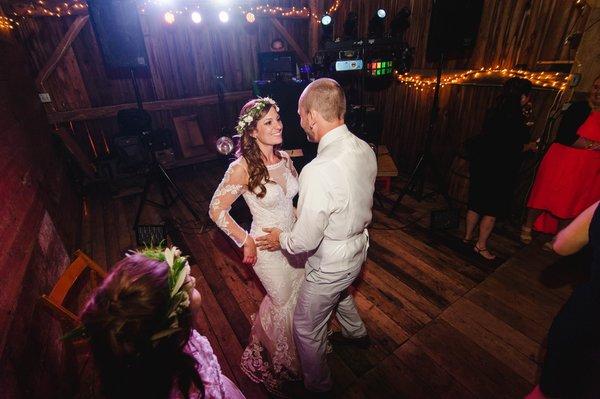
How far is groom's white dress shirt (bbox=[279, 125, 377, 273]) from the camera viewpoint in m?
1.69

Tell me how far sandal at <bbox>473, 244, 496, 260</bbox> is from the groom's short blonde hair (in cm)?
301

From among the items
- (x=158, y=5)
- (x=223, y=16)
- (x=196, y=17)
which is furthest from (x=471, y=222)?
(x=158, y=5)

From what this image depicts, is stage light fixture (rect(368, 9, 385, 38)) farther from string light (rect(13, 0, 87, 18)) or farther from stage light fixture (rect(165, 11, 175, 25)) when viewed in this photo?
string light (rect(13, 0, 87, 18))

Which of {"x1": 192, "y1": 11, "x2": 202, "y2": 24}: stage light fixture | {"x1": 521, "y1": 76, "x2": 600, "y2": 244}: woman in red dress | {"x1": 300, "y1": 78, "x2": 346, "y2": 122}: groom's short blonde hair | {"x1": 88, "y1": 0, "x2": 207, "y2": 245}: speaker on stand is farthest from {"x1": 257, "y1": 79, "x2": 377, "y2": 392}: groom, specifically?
{"x1": 192, "y1": 11, "x2": 202, "y2": 24}: stage light fixture

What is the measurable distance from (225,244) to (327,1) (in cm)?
654

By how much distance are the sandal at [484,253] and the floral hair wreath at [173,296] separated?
12.1 ft

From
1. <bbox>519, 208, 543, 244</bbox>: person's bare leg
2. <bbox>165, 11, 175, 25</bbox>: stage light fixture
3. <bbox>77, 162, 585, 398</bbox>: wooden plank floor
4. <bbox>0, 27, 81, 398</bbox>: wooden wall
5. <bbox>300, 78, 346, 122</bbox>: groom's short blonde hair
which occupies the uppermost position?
<bbox>165, 11, 175, 25</bbox>: stage light fixture

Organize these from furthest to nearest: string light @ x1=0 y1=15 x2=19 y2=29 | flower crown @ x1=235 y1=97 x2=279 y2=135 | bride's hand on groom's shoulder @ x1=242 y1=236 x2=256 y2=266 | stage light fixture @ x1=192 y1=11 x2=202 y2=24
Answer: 1. stage light fixture @ x1=192 y1=11 x2=202 y2=24
2. string light @ x1=0 y1=15 x2=19 y2=29
3. flower crown @ x1=235 y1=97 x2=279 y2=135
4. bride's hand on groom's shoulder @ x1=242 y1=236 x2=256 y2=266

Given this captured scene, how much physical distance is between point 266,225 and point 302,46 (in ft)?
24.2

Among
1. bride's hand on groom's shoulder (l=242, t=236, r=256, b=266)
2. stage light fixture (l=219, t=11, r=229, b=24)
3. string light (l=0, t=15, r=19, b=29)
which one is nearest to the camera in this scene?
bride's hand on groom's shoulder (l=242, t=236, r=256, b=266)

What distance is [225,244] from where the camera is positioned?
4289mm

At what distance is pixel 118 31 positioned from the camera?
12.5 ft

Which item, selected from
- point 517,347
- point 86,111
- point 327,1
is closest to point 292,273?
point 517,347

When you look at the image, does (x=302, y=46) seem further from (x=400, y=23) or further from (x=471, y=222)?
(x=471, y=222)
